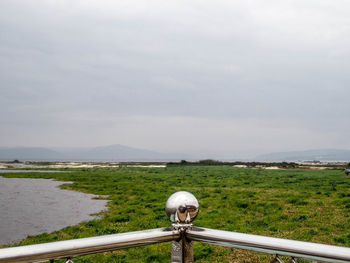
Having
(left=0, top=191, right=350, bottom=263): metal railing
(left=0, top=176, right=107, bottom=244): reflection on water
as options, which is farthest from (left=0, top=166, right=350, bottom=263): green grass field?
(left=0, top=191, right=350, bottom=263): metal railing

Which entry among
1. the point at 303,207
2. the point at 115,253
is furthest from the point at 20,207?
the point at 303,207

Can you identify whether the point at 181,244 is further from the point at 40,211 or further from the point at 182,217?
the point at 40,211

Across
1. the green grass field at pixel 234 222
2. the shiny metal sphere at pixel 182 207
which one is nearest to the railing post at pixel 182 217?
the shiny metal sphere at pixel 182 207

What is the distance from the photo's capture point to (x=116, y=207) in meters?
15.2

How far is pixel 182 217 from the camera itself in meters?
2.18

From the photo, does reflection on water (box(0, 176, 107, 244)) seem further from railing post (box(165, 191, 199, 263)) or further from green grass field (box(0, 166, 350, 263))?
railing post (box(165, 191, 199, 263))

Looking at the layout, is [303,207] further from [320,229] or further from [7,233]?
[7,233]

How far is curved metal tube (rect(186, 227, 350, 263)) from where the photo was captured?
64.0 inches

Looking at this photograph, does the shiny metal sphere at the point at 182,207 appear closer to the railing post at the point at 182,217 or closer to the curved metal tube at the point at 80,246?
the railing post at the point at 182,217

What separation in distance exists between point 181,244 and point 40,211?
14034 mm

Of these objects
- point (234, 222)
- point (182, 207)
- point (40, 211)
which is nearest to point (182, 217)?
point (182, 207)

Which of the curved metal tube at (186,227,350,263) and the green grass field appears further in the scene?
the green grass field

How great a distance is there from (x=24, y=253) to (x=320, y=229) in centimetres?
999

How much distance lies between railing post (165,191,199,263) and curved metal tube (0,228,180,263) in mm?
65
